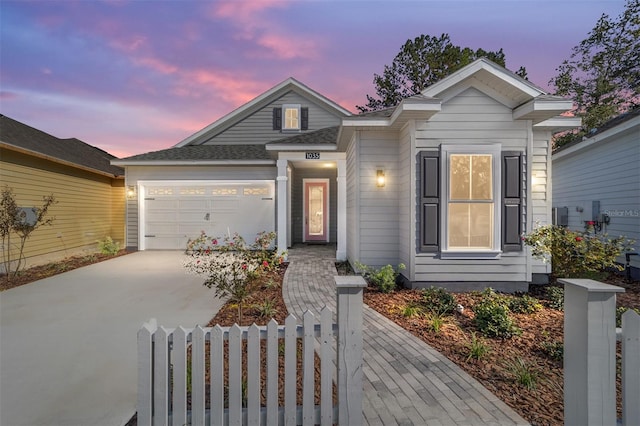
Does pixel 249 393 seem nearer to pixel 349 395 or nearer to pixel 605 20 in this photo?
pixel 349 395

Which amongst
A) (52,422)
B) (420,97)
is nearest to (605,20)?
(420,97)

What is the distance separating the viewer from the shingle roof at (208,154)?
9.99m

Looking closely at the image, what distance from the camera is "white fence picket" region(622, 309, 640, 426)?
1706mm

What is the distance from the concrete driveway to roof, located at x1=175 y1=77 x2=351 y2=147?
669cm

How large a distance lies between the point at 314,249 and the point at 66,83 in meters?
10.6

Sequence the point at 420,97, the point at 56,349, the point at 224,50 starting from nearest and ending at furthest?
1. the point at 56,349
2. the point at 420,97
3. the point at 224,50

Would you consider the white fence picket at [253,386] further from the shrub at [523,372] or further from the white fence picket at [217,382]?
the shrub at [523,372]

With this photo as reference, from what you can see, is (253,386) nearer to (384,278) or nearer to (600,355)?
(600,355)

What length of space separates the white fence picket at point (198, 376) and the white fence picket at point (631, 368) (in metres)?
2.52

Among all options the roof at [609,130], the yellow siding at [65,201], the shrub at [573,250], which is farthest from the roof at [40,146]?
the roof at [609,130]

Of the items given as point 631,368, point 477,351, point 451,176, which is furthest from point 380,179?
point 631,368

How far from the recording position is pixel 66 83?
1058 centimetres

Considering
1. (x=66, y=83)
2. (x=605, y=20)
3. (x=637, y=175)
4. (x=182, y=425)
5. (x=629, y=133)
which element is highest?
(x=605, y=20)

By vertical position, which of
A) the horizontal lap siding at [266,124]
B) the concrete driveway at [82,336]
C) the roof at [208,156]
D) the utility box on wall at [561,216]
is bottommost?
the concrete driveway at [82,336]
